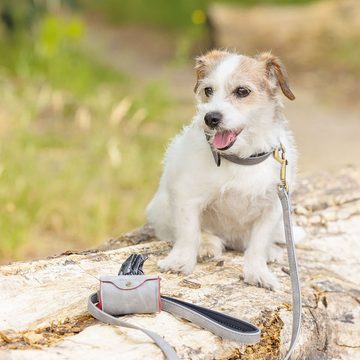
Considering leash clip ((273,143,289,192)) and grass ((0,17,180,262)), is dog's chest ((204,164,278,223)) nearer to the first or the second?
leash clip ((273,143,289,192))

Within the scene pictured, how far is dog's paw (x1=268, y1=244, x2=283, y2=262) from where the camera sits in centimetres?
362

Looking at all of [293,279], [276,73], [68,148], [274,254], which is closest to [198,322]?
[293,279]

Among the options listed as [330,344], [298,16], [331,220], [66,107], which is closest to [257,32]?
[298,16]

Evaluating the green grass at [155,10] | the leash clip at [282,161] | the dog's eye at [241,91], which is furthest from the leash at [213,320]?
the green grass at [155,10]

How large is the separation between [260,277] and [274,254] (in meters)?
0.40

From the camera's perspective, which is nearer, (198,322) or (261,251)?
(198,322)

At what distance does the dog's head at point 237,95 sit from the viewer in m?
3.17

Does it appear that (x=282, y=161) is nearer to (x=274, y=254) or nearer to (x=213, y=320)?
(x=274, y=254)

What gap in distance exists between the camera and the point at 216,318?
8.96ft

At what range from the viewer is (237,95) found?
3.25 metres

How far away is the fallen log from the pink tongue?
21.8 inches

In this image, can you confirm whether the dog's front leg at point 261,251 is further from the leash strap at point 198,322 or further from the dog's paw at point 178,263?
the leash strap at point 198,322

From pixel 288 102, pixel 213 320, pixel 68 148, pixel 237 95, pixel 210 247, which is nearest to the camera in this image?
pixel 213 320

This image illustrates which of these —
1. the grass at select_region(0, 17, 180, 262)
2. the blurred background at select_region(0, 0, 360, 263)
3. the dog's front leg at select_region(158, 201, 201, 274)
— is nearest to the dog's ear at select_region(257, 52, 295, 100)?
the dog's front leg at select_region(158, 201, 201, 274)
